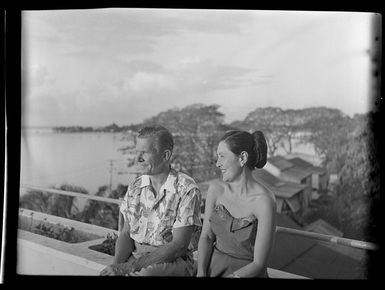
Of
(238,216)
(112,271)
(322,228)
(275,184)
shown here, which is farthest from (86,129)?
(322,228)

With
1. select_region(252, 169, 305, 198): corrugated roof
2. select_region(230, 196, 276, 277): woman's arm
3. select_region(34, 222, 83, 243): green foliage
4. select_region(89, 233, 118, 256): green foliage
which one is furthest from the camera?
select_region(34, 222, 83, 243): green foliage

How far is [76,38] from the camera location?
131 inches

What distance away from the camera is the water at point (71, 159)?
331 cm

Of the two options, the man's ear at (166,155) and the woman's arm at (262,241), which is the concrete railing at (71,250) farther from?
the man's ear at (166,155)

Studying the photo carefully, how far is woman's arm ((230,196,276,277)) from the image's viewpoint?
302 cm

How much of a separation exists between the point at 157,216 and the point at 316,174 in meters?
1.19

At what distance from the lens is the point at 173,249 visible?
3.04 m

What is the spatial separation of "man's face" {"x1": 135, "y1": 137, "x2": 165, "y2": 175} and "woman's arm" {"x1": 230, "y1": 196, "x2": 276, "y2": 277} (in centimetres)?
77

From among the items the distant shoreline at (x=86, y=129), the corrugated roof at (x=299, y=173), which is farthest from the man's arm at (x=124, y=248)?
the corrugated roof at (x=299, y=173)

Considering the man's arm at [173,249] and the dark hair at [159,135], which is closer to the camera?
the man's arm at [173,249]

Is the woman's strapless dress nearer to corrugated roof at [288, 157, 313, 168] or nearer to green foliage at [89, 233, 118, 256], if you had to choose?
corrugated roof at [288, 157, 313, 168]

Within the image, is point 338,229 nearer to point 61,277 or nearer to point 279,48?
point 279,48

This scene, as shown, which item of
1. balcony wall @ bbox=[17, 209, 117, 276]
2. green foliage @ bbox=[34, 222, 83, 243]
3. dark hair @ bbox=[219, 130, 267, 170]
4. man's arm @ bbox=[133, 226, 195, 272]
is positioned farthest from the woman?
green foliage @ bbox=[34, 222, 83, 243]

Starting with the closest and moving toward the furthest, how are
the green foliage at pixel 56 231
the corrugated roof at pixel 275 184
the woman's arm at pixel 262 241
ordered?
the woman's arm at pixel 262 241 → the corrugated roof at pixel 275 184 → the green foliage at pixel 56 231
